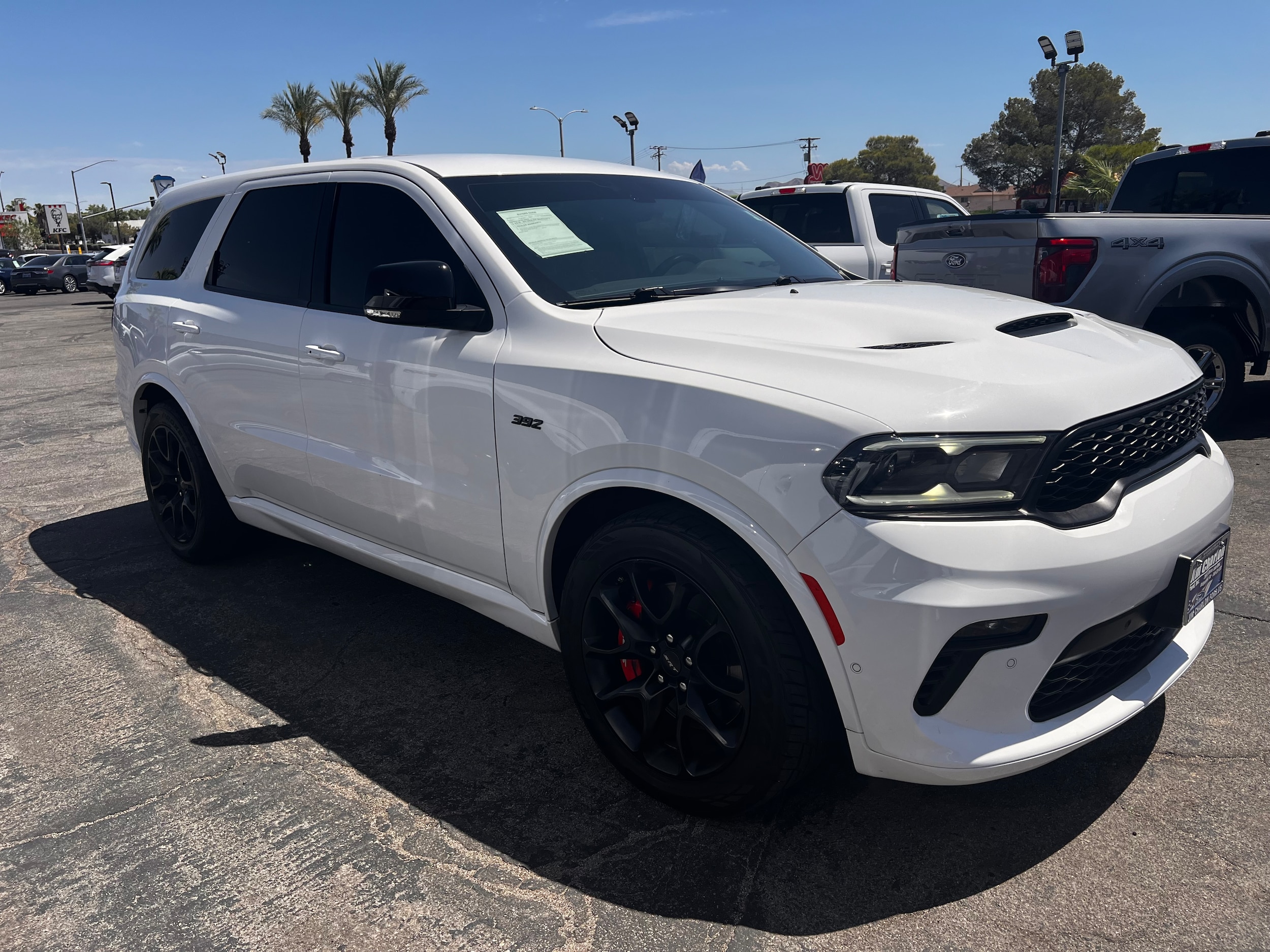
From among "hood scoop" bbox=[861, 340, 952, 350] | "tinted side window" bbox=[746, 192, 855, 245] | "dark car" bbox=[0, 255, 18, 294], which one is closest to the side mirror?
"hood scoop" bbox=[861, 340, 952, 350]

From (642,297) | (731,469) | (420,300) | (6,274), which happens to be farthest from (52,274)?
(731,469)

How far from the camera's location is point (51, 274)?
3597cm

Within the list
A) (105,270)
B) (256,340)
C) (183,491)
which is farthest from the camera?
(105,270)

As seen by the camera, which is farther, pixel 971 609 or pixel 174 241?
pixel 174 241

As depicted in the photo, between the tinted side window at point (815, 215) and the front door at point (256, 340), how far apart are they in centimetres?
654

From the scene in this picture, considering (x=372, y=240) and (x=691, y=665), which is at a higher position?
(x=372, y=240)

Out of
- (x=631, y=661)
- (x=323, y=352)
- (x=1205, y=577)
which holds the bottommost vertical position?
(x=631, y=661)

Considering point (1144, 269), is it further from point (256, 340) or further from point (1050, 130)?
point (1050, 130)

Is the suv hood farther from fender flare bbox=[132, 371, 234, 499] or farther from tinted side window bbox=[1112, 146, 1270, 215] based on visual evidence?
tinted side window bbox=[1112, 146, 1270, 215]

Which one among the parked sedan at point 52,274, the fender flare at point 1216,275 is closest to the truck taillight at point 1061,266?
the fender flare at point 1216,275

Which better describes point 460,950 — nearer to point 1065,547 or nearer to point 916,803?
point 916,803

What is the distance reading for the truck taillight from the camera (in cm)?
615

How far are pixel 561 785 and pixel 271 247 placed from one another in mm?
2536

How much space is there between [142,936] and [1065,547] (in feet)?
7.63
